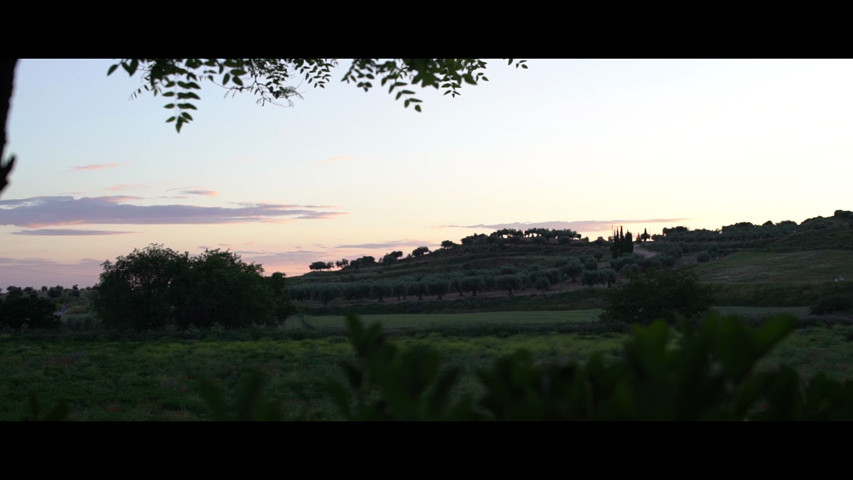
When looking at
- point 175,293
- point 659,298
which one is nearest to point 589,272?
point 659,298

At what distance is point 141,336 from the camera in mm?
31781

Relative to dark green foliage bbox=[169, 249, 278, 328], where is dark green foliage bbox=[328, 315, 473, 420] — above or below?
above

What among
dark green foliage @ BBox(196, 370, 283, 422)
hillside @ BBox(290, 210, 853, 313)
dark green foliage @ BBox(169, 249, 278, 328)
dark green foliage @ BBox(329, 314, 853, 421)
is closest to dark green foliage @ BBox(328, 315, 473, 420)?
dark green foliage @ BBox(329, 314, 853, 421)

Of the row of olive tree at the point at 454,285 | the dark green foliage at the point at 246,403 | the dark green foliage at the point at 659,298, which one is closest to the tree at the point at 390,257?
the row of olive tree at the point at 454,285

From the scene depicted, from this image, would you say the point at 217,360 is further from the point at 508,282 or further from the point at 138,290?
the point at 508,282

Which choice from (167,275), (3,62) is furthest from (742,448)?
(167,275)

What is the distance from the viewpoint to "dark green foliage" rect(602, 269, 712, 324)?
991 inches

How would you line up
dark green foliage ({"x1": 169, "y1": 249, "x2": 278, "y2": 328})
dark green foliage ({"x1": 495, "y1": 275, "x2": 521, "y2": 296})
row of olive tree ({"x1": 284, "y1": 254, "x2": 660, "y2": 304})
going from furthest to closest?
dark green foliage ({"x1": 495, "y1": 275, "x2": 521, "y2": 296}) < row of olive tree ({"x1": 284, "y1": 254, "x2": 660, "y2": 304}) < dark green foliage ({"x1": 169, "y1": 249, "x2": 278, "y2": 328})

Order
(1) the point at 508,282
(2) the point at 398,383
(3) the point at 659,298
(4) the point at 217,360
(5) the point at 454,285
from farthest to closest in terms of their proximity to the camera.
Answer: (5) the point at 454,285 → (1) the point at 508,282 → (3) the point at 659,298 → (4) the point at 217,360 → (2) the point at 398,383

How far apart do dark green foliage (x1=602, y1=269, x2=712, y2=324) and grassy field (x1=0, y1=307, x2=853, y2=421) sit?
269 centimetres

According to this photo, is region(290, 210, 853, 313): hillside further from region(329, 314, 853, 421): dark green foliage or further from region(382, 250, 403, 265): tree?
region(329, 314, 853, 421): dark green foliage

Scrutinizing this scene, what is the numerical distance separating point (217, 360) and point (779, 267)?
128 feet

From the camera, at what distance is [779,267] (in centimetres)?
4500
